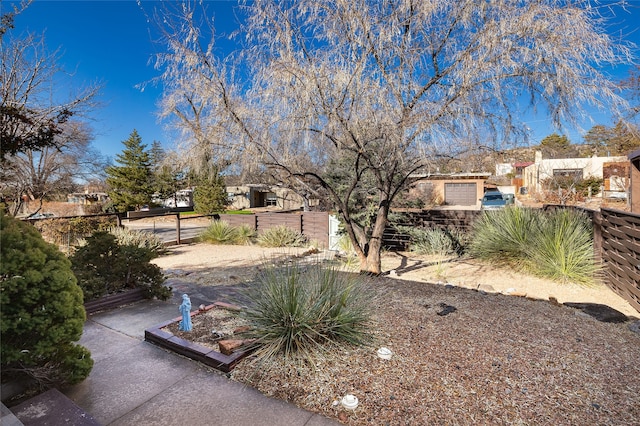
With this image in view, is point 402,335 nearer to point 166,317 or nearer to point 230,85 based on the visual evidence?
point 166,317

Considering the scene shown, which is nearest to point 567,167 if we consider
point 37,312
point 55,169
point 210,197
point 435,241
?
point 435,241

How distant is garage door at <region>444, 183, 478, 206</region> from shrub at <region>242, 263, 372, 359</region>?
2291 centimetres

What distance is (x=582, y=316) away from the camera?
3.67 metres

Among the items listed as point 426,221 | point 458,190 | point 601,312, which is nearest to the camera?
point 601,312

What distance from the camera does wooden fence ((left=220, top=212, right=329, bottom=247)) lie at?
970 cm

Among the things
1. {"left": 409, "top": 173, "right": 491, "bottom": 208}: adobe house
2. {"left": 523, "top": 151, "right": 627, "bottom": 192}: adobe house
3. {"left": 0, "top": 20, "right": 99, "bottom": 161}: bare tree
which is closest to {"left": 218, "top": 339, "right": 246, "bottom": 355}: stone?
{"left": 0, "top": 20, "right": 99, "bottom": 161}: bare tree

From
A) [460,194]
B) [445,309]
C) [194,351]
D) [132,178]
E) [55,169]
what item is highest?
[132,178]

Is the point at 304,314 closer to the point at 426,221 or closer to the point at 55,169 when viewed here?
the point at 426,221

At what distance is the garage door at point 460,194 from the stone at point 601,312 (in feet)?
67.6

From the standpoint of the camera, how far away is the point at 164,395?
79.3 inches

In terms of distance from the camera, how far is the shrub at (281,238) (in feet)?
31.1

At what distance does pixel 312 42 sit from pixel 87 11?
14.0ft

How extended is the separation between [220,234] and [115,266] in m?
6.29

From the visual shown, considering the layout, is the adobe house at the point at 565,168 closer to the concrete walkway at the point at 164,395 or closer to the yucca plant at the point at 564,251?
the yucca plant at the point at 564,251
